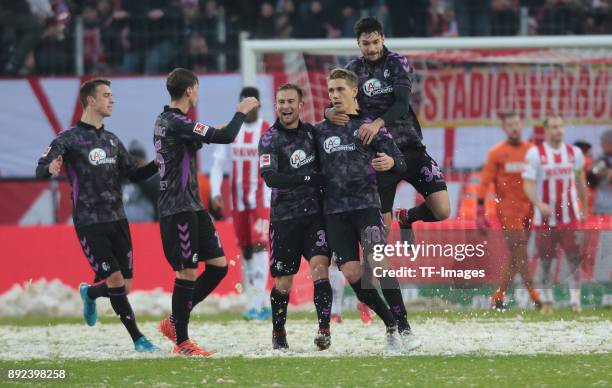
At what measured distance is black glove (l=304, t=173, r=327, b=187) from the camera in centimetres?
987

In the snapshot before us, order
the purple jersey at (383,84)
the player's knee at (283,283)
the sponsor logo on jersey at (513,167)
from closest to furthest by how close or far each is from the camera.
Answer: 1. the player's knee at (283,283)
2. the purple jersey at (383,84)
3. the sponsor logo on jersey at (513,167)

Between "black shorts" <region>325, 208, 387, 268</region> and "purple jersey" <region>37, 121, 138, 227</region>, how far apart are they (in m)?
1.92

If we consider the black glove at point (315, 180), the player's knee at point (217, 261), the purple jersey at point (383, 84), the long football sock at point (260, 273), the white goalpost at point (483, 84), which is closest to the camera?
the black glove at point (315, 180)

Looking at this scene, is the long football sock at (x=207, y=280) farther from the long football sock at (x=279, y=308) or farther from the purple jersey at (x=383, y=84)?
the purple jersey at (x=383, y=84)

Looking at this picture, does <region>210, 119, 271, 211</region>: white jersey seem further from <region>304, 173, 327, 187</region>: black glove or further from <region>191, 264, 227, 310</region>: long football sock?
<region>304, 173, 327, 187</region>: black glove

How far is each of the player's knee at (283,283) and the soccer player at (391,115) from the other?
3.95 feet

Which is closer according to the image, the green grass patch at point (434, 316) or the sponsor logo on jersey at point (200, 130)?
the sponsor logo on jersey at point (200, 130)

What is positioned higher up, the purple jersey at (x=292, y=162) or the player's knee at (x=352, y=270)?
the purple jersey at (x=292, y=162)

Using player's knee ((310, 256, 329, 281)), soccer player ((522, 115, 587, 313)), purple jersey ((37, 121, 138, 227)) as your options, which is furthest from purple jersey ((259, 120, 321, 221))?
soccer player ((522, 115, 587, 313))

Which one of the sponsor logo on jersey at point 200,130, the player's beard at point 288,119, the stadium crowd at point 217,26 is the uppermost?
the stadium crowd at point 217,26

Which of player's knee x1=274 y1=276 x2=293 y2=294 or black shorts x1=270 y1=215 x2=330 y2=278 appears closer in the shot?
black shorts x1=270 y1=215 x2=330 y2=278

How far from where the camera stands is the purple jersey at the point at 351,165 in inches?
391

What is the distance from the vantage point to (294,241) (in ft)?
33.4

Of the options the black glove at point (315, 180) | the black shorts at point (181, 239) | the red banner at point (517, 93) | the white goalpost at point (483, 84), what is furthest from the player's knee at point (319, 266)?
the red banner at point (517, 93)
